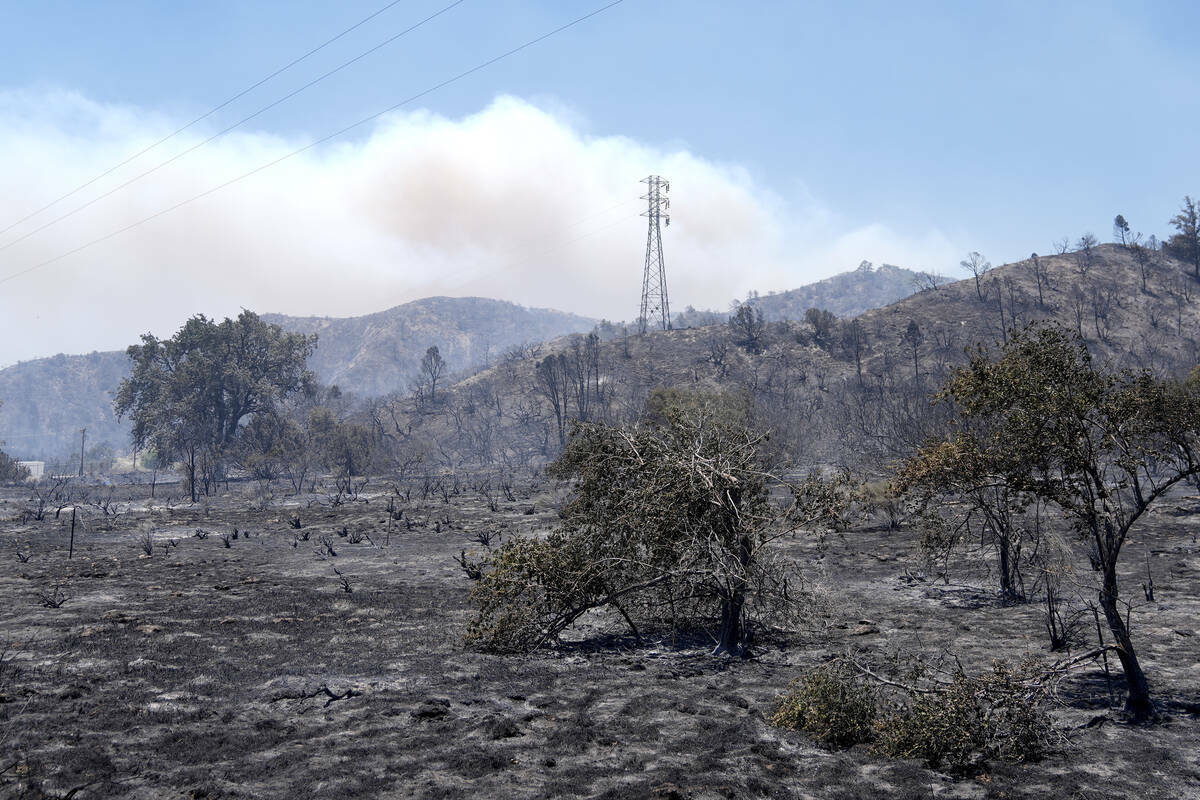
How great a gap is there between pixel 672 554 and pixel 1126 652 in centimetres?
678

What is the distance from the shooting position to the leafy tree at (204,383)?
7875 centimetres

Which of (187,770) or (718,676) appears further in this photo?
(718,676)

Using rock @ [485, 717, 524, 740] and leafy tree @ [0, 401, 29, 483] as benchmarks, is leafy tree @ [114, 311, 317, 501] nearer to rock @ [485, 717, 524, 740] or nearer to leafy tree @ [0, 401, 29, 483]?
leafy tree @ [0, 401, 29, 483]

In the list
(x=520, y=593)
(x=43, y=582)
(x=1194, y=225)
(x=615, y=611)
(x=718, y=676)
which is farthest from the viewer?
(x=1194, y=225)

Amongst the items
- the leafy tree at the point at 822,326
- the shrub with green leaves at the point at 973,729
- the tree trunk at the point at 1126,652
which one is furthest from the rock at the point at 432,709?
the leafy tree at the point at 822,326

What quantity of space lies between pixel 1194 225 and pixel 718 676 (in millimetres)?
121927

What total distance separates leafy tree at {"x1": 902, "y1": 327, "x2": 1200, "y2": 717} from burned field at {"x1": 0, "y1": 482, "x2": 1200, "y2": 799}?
2239 millimetres

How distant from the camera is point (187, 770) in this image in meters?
8.38

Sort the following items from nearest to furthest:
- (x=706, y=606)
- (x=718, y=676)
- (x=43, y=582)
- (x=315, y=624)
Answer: (x=718, y=676) → (x=706, y=606) → (x=315, y=624) → (x=43, y=582)

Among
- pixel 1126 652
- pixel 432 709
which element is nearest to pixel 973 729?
pixel 1126 652

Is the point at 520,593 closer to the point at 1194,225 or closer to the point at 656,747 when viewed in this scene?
the point at 656,747

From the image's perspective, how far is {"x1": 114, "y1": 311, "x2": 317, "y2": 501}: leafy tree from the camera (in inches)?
3100

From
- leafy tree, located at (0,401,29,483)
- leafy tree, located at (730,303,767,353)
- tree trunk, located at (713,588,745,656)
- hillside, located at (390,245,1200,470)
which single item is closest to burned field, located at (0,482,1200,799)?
tree trunk, located at (713,588,745,656)

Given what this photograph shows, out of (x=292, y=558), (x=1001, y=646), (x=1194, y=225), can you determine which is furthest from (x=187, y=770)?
(x=1194, y=225)
